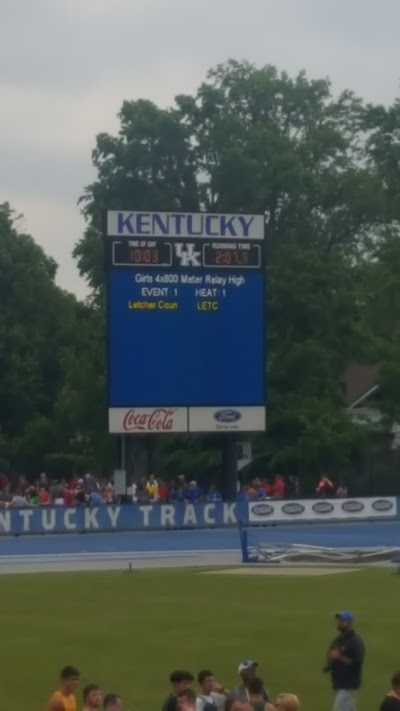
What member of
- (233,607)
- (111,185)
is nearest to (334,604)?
(233,607)

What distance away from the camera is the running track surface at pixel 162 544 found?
4631 cm

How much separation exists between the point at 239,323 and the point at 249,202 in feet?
91.3

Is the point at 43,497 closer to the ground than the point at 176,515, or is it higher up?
higher up

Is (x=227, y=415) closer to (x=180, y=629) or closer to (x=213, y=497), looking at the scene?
(x=213, y=497)

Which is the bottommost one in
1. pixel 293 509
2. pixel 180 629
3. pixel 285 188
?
pixel 293 509

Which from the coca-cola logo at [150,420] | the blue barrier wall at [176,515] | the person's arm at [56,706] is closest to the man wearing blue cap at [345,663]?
the person's arm at [56,706]

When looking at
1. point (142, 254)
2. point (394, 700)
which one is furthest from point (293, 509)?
point (394, 700)

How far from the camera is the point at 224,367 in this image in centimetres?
4956

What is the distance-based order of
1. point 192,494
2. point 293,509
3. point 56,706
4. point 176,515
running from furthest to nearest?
point 192,494 < point 293,509 < point 176,515 < point 56,706

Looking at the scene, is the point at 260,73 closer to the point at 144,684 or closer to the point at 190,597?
the point at 190,597

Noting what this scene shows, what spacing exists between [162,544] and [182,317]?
23.9ft

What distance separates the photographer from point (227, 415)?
5075 cm

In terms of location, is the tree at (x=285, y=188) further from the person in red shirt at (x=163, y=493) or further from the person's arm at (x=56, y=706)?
the person's arm at (x=56, y=706)

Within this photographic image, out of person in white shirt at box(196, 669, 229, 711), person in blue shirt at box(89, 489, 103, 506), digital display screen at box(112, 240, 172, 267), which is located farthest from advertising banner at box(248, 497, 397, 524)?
person in white shirt at box(196, 669, 229, 711)
